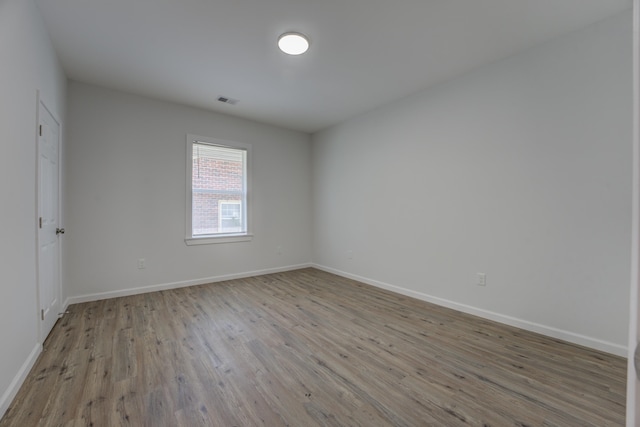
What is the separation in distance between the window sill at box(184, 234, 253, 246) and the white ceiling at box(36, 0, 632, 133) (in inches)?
79.8

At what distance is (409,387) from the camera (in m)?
1.83

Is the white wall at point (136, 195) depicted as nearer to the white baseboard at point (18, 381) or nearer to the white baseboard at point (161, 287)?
the white baseboard at point (161, 287)

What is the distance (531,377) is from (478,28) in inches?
107

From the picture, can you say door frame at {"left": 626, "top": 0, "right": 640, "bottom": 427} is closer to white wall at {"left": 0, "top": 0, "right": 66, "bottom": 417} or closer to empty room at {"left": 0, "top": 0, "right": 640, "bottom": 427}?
empty room at {"left": 0, "top": 0, "right": 640, "bottom": 427}

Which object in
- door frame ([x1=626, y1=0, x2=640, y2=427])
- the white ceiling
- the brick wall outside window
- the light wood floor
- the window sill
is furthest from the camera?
the brick wall outside window

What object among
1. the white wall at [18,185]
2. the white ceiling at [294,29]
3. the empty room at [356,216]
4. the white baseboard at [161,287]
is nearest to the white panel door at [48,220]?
the empty room at [356,216]

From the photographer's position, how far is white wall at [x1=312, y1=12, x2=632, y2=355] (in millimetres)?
2230

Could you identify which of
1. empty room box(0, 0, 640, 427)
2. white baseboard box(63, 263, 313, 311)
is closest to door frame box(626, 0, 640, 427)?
empty room box(0, 0, 640, 427)

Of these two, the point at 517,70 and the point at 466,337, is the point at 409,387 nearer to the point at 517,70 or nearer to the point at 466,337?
the point at 466,337

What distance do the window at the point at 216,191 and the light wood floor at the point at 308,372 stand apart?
1.49 m

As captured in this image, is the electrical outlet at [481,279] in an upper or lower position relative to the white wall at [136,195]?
lower

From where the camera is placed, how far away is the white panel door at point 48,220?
231 centimetres

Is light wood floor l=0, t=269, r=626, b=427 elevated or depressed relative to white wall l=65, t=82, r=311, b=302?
depressed

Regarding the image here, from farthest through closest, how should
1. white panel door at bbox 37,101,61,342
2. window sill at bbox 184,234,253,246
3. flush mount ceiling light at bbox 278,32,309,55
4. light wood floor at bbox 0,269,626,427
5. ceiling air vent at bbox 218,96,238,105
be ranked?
window sill at bbox 184,234,253,246 < ceiling air vent at bbox 218,96,238,105 < flush mount ceiling light at bbox 278,32,309,55 < white panel door at bbox 37,101,61,342 < light wood floor at bbox 0,269,626,427
